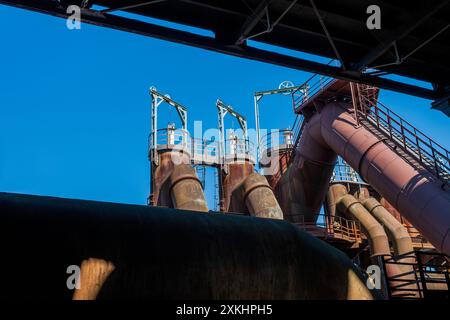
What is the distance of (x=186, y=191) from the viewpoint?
1942 cm

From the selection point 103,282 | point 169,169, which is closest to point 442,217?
point 103,282

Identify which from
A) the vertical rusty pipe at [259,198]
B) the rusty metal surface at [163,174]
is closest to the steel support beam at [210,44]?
the vertical rusty pipe at [259,198]

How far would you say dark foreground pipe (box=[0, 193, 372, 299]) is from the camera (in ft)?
15.4

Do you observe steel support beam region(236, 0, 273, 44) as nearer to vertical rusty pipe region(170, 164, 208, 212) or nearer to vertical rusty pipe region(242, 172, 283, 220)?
vertical rusty pipe region(170, 164, 208, 212)

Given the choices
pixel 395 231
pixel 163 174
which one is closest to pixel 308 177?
pixel 395 231

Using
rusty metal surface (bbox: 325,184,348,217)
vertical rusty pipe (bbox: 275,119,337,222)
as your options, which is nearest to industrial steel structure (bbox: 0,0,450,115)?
vertical rusty pipe (bbox: 275,119,337,222)

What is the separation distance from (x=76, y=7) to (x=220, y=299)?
5.09m

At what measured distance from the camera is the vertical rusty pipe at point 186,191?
19094mm

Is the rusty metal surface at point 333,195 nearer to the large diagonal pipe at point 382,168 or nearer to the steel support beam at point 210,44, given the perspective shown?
the large diagonal pipe at point 382,168

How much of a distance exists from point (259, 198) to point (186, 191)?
3486 millimetres

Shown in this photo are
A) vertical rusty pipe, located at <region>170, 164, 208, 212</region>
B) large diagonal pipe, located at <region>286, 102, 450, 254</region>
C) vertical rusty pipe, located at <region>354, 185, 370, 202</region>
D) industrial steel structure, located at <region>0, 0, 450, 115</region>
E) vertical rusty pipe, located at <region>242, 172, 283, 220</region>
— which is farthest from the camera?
vertical rusty pipe, located at <region>354, 185, 370, 202</region>

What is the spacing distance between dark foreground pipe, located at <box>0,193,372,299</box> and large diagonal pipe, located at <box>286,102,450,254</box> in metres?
5.36

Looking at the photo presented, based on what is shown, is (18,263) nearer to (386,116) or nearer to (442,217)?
(442,217)

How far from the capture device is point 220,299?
559 cm
